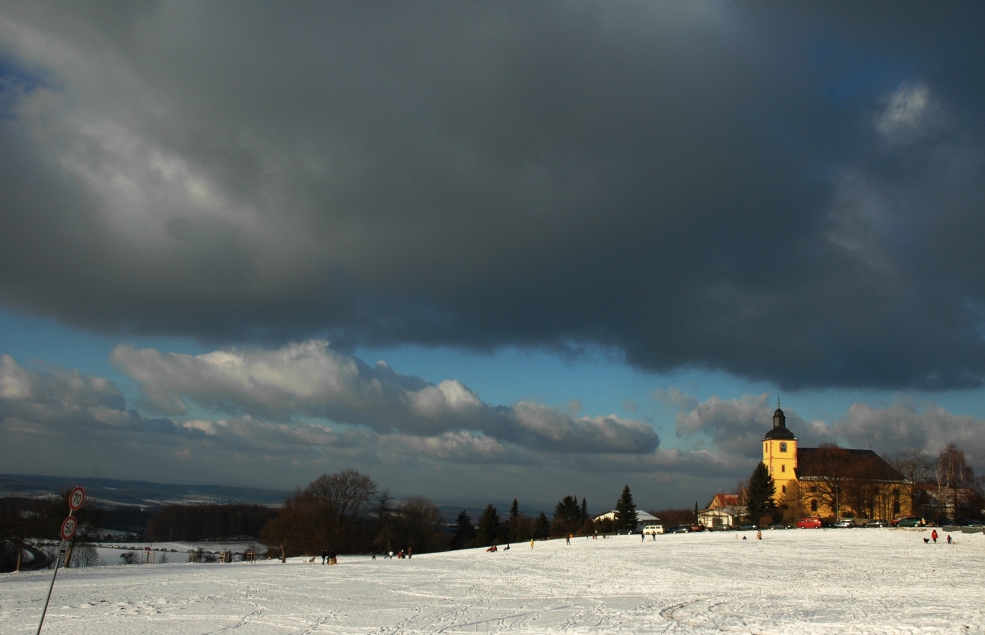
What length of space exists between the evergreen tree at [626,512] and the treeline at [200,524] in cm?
8579

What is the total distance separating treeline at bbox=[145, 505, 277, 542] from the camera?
16359cm

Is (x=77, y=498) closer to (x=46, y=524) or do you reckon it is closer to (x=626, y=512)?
(x=46, y=524)

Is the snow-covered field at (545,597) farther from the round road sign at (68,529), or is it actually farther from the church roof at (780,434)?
the church roof at (780,434)

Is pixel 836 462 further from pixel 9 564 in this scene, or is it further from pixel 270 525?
pixel 9 564

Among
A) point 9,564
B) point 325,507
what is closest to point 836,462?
point 325,507

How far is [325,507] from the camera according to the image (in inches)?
3686

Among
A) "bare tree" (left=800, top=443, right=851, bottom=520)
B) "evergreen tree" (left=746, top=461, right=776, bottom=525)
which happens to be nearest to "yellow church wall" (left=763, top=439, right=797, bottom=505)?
"bare tree" (left=800, top=443, right=851, bottom=520)

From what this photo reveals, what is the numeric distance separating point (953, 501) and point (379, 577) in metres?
88.8

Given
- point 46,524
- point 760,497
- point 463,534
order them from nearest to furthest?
1. point 46,524
2. point 760,497
3. point 463,534

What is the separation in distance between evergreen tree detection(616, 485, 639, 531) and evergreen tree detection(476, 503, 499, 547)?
67.2 ft

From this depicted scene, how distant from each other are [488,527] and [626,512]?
76.4 feet

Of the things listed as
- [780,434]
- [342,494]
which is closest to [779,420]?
[780,434]

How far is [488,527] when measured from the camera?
4646 inches

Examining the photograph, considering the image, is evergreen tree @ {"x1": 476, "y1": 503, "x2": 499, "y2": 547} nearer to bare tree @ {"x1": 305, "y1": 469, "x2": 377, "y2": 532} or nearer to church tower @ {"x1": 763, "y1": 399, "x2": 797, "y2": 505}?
bare tree @ {"x1": 305, "y1": 469, "x2": 377, "y2": 532}
